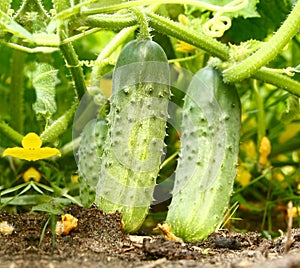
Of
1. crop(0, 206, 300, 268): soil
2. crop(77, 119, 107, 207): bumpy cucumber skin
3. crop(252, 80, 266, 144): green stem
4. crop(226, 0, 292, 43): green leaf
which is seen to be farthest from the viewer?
crop(252, 80, 266, 144): green stem

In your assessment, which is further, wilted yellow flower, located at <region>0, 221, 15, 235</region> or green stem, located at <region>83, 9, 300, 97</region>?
green stem, located at <region>83, 9, 300, 97</region>

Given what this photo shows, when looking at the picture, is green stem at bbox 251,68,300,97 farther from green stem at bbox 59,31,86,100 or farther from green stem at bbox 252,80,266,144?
green stem at bbox 252,80,266,144

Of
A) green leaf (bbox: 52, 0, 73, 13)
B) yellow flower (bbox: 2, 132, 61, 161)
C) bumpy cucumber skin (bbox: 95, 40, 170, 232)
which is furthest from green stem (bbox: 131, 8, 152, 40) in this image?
yellow flower (bbox: 2, 132, 61, 161)

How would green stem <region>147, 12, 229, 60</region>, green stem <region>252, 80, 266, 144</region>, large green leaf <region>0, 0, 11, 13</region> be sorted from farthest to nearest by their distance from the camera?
1. green stem <region>252, 80, 266, 144</region>
2. green stem <region>147, 12, 229, 60</region>
3. large green leaf <region>0, 0, 11, 13</region>

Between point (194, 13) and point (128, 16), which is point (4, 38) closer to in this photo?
point (128, 16)

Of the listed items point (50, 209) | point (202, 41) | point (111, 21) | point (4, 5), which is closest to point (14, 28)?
point (4, 5)

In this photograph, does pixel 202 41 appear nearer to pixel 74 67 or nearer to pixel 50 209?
pixel 74 67
